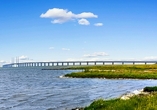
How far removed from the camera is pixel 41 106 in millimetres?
35781

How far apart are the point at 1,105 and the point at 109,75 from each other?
2211 inches

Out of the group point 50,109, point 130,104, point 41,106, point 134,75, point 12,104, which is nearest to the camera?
point 130,104

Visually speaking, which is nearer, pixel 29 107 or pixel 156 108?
pixel 156 108

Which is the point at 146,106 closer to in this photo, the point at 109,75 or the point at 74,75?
the point at 109,75

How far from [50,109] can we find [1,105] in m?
7.63

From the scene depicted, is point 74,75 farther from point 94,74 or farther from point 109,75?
point 109,75

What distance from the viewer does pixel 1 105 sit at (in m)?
37.5

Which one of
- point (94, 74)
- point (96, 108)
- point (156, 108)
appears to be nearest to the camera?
point (156, 108)

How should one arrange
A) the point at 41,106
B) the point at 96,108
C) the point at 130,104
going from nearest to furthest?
the point at 130,104 < the point at 96,108 < the point at 41,106

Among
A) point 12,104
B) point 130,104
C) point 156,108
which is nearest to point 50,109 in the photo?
point 12,104

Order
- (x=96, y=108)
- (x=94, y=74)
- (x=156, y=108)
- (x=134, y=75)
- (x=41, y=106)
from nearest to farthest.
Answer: (x=156, y=108) < (x=96, y=108) < (x=41, y=106) < (x=134, y=75) < (x=94, y=74)

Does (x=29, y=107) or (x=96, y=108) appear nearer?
(x=96, y=108)

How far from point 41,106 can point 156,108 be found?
58.4ft

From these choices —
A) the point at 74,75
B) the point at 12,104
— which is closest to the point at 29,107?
the point at 12,104
